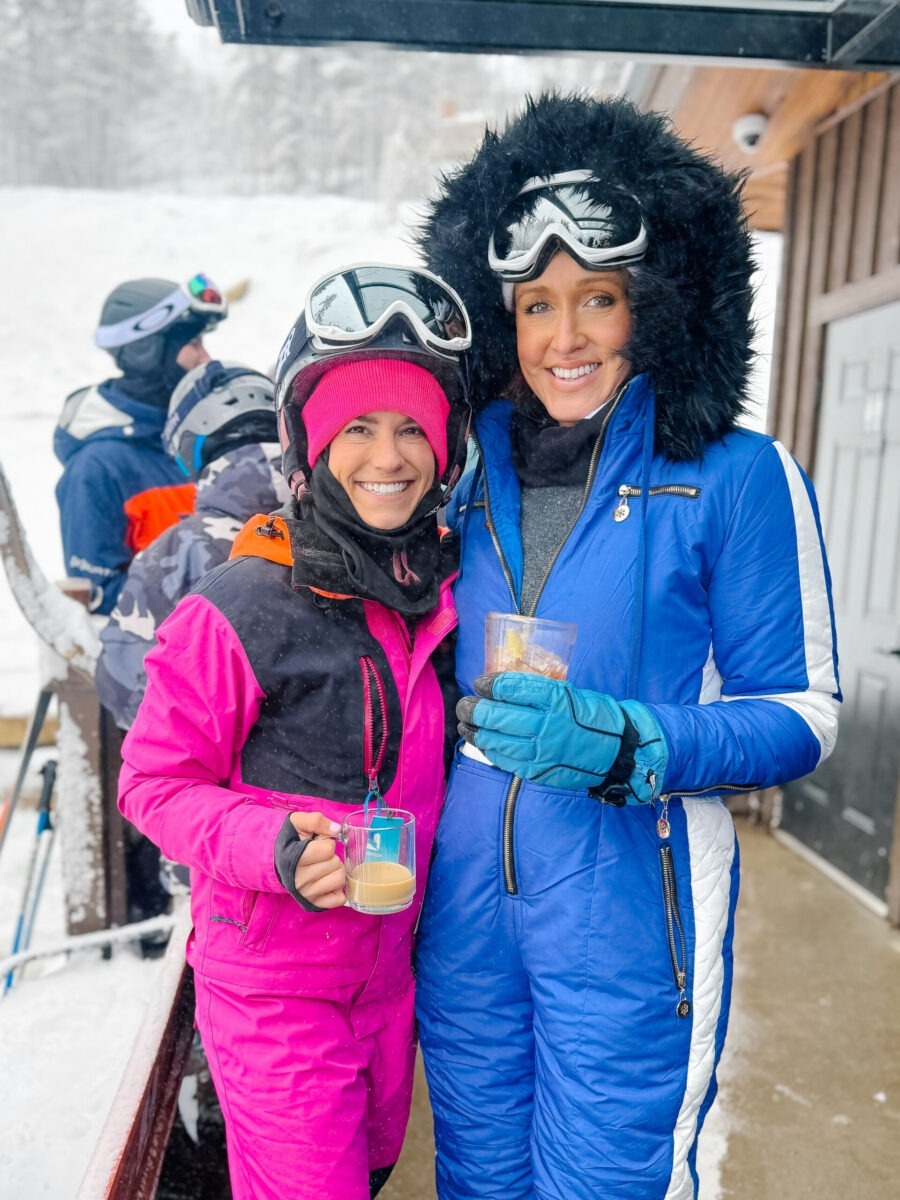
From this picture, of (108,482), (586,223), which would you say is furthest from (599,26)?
(108,482)

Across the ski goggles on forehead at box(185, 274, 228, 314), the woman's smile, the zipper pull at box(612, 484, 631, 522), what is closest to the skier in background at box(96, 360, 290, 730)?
the woman's smile

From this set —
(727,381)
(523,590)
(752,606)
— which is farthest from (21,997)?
(727,381)

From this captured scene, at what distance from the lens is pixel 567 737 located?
1487mm

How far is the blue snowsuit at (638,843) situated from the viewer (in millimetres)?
1637

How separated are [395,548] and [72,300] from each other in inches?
1146

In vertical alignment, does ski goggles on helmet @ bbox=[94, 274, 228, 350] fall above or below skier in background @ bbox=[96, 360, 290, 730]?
above

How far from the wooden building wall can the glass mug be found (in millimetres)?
4304

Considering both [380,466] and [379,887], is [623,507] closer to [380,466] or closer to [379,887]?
[380,466]

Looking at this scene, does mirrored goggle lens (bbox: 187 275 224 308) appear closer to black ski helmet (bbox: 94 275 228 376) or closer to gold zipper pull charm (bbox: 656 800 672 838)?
black ski helmet (bbox: 94 275 228 376)

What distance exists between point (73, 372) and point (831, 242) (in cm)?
2195

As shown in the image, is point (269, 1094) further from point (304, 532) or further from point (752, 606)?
point (752, 606)

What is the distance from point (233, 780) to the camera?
1.74 metres

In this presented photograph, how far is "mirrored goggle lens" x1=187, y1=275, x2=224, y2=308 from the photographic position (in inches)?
160

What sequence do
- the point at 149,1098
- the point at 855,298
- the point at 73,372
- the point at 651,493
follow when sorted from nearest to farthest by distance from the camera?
the point at 651,493
the point at 149,1098
the point at 855,298
the point at 73,372
